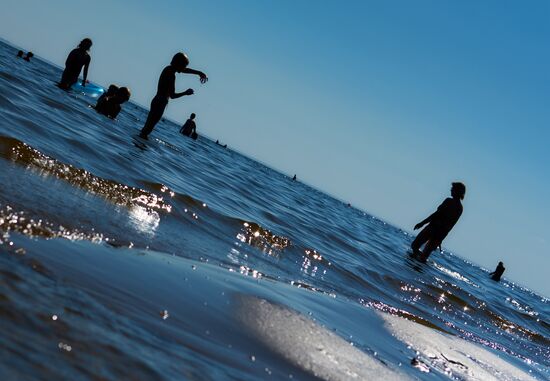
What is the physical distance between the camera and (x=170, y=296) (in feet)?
8.54

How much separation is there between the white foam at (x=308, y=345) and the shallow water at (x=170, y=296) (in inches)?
0.5

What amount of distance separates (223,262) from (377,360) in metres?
1.54

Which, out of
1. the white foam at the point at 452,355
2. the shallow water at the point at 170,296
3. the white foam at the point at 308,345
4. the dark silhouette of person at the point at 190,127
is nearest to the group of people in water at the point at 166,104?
the shallow water at the point at 170,296

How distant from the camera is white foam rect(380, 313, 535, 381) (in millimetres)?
3627

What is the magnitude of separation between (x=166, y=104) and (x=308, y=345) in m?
8.37

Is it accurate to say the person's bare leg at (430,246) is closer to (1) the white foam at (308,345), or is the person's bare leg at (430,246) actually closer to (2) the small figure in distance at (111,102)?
(2) the small figure in distance at (111,102)

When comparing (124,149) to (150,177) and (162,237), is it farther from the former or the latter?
(162,237)

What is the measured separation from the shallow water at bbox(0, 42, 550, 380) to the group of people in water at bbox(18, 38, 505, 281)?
312cm

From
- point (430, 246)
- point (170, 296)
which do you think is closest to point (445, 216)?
point (430, 246)

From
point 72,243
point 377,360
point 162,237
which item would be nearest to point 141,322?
point 72,243

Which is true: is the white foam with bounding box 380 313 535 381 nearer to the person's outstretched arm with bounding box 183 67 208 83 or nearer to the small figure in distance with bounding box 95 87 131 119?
the person's outstretched arm with bounding box 183 67 208 83

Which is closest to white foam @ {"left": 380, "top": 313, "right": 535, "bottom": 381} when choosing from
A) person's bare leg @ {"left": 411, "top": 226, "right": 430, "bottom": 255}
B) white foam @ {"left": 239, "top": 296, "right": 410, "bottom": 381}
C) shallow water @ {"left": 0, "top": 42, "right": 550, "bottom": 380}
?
shallow water @ {"left": 0, "top": 42, "right": 550, "bottom": 380}

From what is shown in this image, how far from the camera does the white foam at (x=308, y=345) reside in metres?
2.44

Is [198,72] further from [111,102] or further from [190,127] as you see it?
[190,127]
